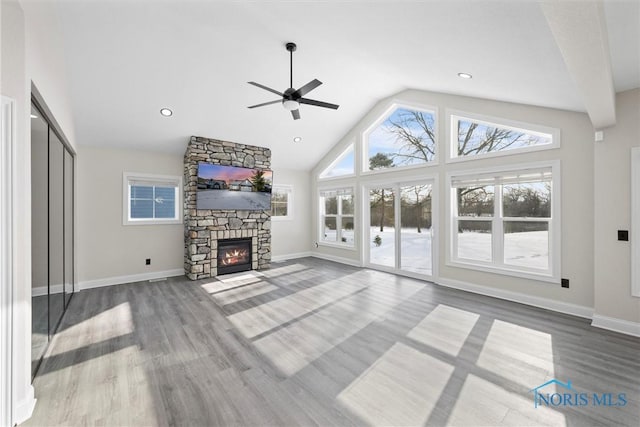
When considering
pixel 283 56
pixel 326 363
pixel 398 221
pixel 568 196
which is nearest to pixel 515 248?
pixel 568 196

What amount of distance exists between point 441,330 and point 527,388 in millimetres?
1023

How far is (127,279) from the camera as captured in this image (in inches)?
208

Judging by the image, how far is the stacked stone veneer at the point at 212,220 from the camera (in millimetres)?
5500

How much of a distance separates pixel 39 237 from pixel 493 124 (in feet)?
20.1

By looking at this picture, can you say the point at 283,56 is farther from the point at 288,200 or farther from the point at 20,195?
the point at 288,200

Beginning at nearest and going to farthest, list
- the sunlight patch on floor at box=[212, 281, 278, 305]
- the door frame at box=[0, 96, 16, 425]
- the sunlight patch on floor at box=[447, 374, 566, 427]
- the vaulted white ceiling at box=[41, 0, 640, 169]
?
the door frame at box=[0, 96, 16, 425] < the sunlight patch on floor at box=[447, 374, 566, 427] < the vaulted white ceiling at box=[41, 0, 640, 169] < the sunlight patch on floor at box=[212, 281, 278, 305]

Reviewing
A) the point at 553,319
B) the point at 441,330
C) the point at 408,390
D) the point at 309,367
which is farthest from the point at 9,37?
the point at 553,319

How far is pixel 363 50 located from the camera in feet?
11.6

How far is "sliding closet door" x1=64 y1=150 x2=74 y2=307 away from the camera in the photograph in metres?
3.89

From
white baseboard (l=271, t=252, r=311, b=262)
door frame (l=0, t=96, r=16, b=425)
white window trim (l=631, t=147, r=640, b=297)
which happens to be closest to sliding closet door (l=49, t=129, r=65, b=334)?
door frame (l=0, t=96, r=16, b=425)

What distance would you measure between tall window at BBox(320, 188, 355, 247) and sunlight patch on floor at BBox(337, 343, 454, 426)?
4524 mm

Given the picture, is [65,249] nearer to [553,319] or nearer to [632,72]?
[553,319]

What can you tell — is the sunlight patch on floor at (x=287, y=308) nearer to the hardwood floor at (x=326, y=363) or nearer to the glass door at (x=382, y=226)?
the hardwood floor at (x=326, y=363)

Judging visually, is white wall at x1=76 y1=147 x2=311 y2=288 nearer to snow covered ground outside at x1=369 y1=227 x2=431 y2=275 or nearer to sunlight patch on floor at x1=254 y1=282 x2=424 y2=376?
sunlight patch on floor at x1=254 y1=282 x2=424 y2=376
